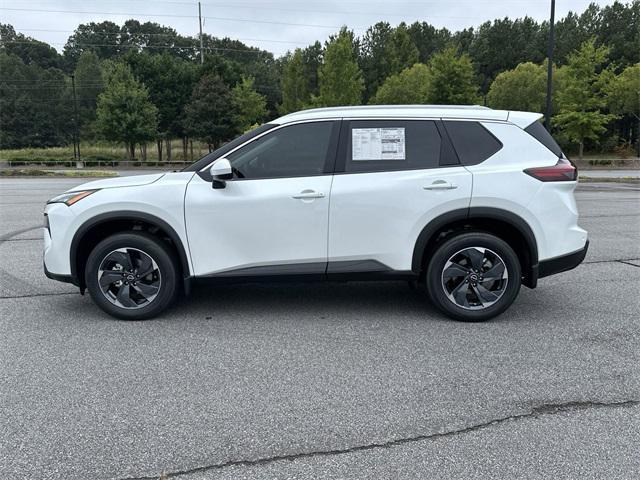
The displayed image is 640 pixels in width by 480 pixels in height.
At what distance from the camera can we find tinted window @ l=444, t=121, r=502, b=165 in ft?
15.4

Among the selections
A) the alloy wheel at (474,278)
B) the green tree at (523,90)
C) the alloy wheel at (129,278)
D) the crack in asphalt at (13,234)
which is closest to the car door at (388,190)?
the alloy wheel at (474,278)

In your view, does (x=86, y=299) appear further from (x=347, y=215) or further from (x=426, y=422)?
(x=426, y=422)

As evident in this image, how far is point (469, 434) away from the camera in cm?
296

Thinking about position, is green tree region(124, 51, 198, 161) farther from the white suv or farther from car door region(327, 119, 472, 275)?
car door region(327, 119, 472, 275)

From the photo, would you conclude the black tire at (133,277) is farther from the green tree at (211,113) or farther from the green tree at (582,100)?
the green tree at (211,113)

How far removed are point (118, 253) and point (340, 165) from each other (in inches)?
81.6

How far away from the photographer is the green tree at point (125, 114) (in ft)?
146

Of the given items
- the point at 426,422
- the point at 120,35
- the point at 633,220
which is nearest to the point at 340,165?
the point at 426,422

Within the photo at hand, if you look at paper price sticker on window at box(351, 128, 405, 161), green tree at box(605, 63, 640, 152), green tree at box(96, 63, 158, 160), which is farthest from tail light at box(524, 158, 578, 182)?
green tree at box(605, 63, 640, 152)

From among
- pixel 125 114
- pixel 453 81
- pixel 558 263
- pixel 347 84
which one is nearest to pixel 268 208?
pixel 558 263

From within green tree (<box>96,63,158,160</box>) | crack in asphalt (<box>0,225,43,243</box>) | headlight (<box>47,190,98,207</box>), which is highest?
green tree (<box>96,63,158,160</box>)

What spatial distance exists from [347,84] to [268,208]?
35761 millimetres

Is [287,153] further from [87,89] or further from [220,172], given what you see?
[87,89]

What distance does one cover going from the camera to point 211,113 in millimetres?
46500
